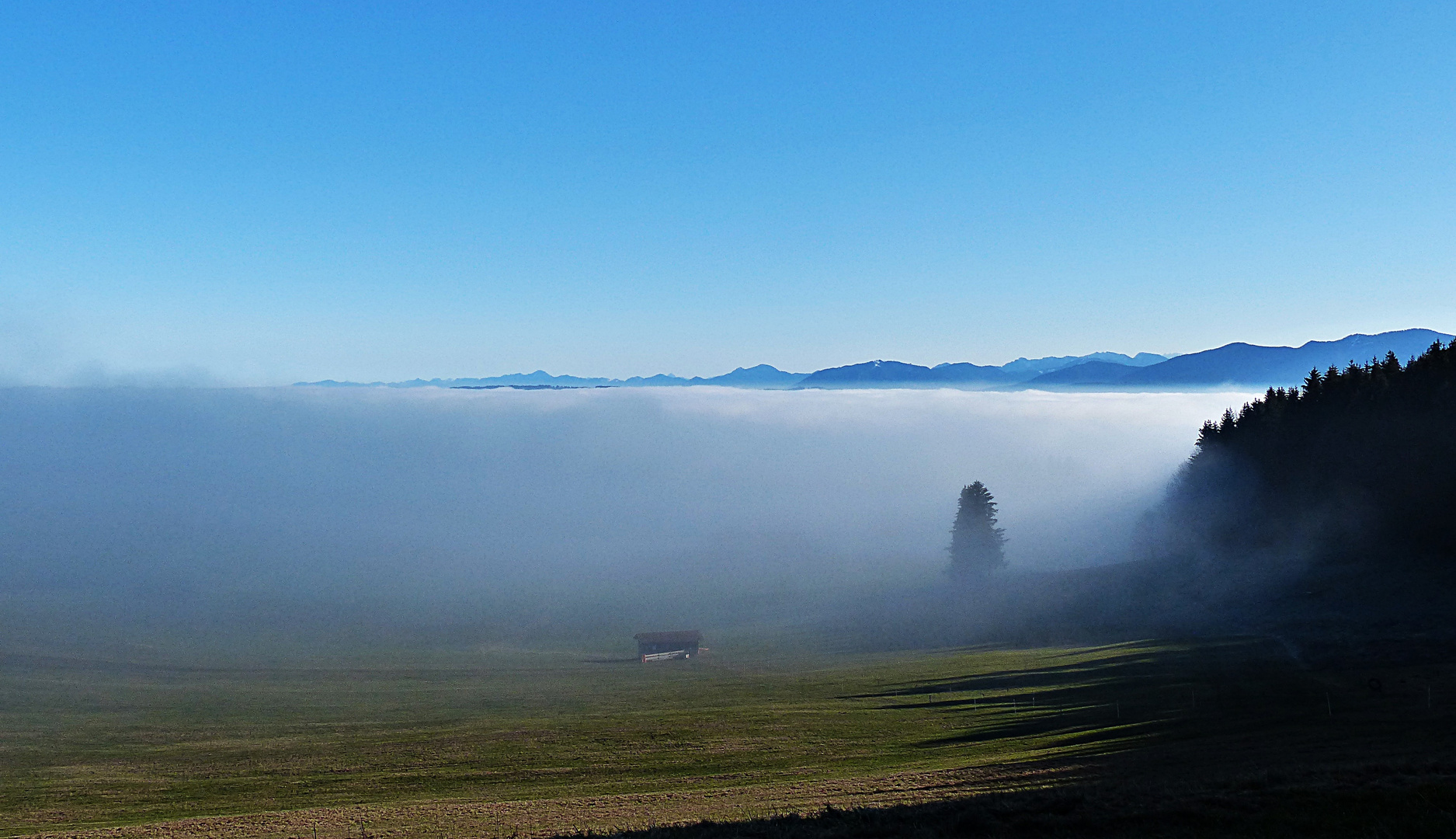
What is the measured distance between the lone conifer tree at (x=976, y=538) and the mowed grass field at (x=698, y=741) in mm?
31241

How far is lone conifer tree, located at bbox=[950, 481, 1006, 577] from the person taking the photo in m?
104

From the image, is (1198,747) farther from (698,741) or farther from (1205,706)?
(698,741)

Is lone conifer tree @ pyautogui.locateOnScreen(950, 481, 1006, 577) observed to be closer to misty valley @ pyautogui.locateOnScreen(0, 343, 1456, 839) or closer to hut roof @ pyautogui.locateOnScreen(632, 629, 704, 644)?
misty valley @ pyautogui.locateOnScreen(0, 343, 1456, 839)

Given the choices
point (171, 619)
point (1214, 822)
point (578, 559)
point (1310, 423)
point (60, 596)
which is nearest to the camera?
point (1214, 822)

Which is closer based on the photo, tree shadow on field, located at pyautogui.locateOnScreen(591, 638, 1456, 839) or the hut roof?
tree shadow on field, located at pyautogui.locateOnScreen(591, 638, 1456, 839)

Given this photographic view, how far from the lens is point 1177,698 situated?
1642 inches

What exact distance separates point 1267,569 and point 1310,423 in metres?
19.0

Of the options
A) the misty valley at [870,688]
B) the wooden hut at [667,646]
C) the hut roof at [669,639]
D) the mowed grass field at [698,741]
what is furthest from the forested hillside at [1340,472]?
the wooden hut at [667,646]

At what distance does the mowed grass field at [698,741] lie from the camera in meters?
29.5

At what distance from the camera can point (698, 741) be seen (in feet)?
147

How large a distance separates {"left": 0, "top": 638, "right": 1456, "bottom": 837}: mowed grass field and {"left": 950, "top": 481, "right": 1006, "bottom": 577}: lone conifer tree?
31.2 m

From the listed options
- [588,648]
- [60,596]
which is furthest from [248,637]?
[60,596]

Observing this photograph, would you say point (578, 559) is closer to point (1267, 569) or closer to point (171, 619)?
point (171, 619)

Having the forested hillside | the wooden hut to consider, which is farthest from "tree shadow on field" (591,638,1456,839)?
the wooden hut
